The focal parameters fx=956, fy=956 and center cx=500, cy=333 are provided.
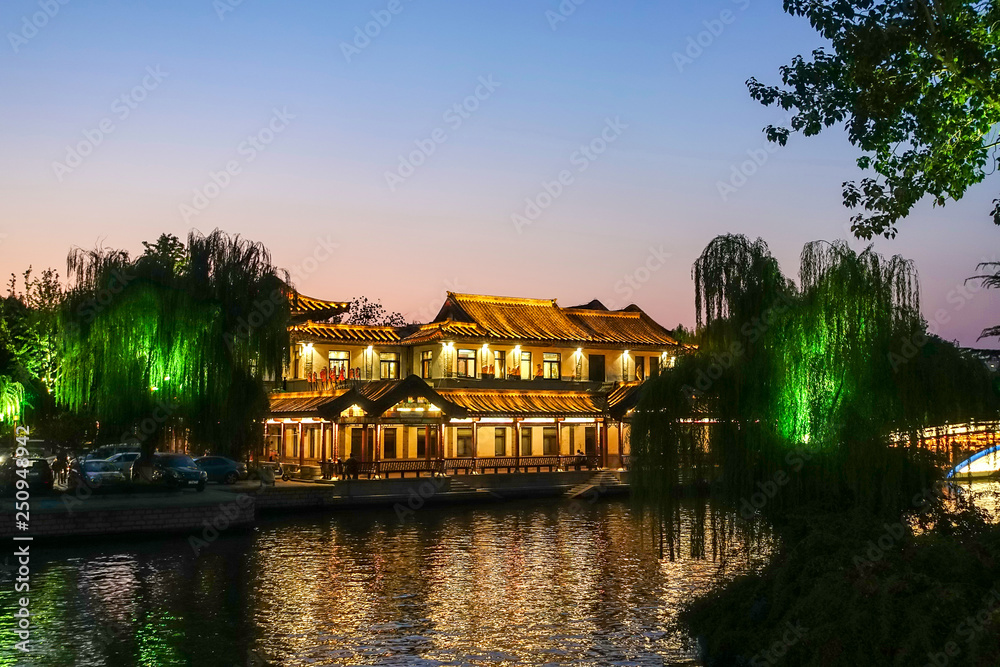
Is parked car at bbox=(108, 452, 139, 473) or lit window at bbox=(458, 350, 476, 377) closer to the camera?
parked car at bbox=(108, 452, 139, 473)

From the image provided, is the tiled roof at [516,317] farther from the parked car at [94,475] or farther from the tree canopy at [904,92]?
the tree canopy at [904,92]

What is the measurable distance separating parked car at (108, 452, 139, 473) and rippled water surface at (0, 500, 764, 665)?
8.30m

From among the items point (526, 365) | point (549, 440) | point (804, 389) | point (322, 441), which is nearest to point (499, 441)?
point (549, 440)

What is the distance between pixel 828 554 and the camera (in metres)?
12.3

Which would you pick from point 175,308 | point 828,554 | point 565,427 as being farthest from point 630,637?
point 565,427

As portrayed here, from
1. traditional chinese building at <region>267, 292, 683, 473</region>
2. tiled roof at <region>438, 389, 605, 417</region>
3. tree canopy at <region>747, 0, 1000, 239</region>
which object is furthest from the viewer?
tiled roof at <region>438, 389, 605, 417</region>

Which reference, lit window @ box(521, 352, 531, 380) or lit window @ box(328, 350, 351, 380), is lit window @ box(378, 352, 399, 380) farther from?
lit window @ box(521, 352, 531, 380)

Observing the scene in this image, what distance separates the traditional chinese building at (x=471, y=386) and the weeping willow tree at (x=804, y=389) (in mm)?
28493

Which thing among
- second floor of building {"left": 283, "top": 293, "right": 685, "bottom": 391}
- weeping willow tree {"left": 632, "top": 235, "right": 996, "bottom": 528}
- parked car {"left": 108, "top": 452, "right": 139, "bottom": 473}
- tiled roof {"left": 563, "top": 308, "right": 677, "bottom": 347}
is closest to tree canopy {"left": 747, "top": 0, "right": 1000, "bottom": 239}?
weeping willow tree {"left": 632, "top": 235, "right": 996, "bottom": 528}

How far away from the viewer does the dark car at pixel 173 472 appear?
32700 mm

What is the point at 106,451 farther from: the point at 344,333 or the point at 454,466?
the point at 454,466

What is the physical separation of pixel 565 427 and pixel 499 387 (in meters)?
5.82

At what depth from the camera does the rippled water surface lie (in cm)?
1512

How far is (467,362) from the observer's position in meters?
53.3
